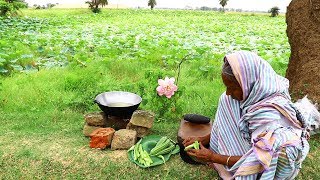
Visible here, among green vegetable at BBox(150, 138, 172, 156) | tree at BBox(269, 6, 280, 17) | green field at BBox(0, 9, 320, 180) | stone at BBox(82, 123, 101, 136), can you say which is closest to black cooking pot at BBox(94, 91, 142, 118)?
stone at BBox(82, 123, 101, 136)

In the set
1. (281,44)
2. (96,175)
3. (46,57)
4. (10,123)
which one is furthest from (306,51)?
(281,44)

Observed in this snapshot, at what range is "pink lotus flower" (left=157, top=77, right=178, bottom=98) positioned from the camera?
3494mm

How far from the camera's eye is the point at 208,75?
594 cm

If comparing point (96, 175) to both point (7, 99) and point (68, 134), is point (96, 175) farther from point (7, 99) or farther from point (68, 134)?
point (7, 99)

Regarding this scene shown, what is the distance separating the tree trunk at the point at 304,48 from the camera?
144 inches

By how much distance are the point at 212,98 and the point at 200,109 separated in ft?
1.80

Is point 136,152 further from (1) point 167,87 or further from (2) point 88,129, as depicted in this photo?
(1) point 167,87

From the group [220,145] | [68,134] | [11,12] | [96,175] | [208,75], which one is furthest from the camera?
[11,12]

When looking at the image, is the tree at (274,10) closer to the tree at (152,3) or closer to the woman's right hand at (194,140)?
the tree at (152,3)

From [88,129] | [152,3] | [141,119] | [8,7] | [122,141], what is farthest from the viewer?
[152,3]

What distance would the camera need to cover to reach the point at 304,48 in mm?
3898

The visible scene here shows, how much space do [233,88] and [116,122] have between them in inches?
62.1

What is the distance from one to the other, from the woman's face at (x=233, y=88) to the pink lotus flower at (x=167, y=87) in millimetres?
1151

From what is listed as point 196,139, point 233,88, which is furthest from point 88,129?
point 233,88
